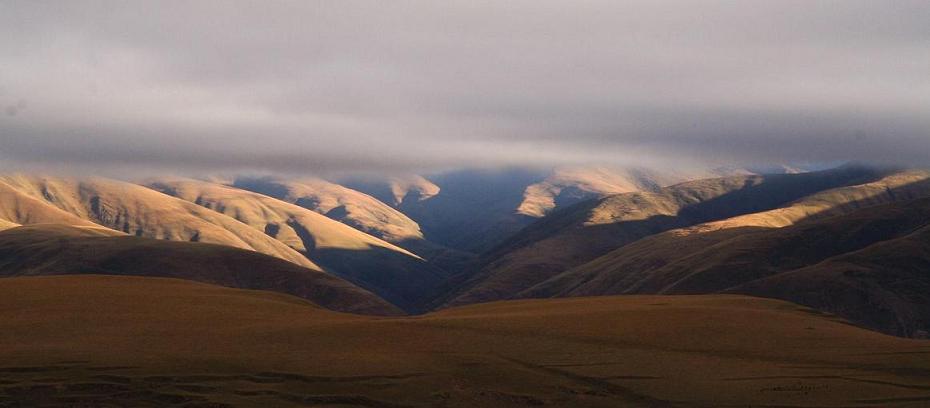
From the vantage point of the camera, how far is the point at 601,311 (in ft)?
330

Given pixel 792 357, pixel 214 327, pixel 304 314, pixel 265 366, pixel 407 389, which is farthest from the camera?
pixel 304 314

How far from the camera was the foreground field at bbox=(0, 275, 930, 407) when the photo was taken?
53875 mm

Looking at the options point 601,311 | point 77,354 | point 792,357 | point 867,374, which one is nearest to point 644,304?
point 601,311

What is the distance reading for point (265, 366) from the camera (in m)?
59.7

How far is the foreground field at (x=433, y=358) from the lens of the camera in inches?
2121

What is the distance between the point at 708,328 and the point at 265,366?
45.4m

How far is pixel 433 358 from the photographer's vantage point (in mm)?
65375

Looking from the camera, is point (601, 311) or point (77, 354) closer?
point (77, 354)

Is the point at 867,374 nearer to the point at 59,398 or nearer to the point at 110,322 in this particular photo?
the point at 59,398

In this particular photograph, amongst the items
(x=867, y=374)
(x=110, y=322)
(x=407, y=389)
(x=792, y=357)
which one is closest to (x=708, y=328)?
(x=792, y=357)

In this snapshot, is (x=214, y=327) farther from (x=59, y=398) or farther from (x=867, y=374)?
(x=867, y=374)

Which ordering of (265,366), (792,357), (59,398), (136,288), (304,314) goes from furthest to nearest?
(136,288) → (304,314) → (792,357) → (265,366) → (59,398)

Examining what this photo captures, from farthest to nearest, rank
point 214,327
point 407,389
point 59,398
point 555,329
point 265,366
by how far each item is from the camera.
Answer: point 555,329
point 214,327
point 265,366
point 407,389
point 59,398

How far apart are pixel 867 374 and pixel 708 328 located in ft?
76.9
